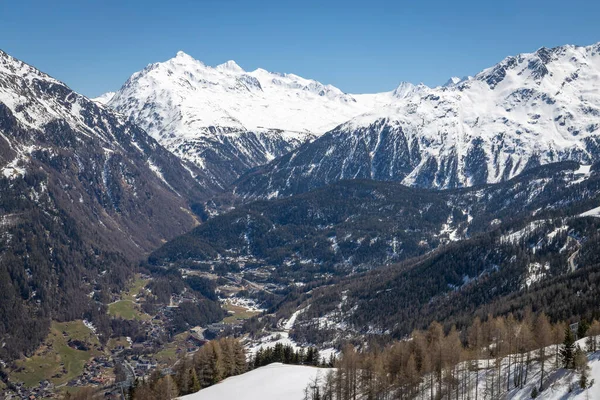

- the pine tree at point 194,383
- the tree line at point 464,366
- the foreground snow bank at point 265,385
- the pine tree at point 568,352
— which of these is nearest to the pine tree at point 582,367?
the tree line at point 464,366

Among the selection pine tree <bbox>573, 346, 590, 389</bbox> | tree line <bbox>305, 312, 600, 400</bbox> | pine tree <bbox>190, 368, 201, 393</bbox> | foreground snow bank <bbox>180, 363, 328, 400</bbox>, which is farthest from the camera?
pine tree <bbox>190, 368, 201, 393</bbox>

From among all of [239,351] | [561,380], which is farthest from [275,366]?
[561,380]

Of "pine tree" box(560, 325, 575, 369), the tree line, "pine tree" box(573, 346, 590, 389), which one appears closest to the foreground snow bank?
the tree line

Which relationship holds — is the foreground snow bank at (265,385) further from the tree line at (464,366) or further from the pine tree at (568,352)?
the pine tree at (568,352)

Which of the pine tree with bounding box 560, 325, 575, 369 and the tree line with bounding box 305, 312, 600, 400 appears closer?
the pine tree with bounding box 560, 325, 575, 369

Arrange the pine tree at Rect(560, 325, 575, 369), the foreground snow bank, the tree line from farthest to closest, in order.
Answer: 1. the foreground snow bank
2. the tree line
3. the pine tree at Rect(560, 325, 575, 369)

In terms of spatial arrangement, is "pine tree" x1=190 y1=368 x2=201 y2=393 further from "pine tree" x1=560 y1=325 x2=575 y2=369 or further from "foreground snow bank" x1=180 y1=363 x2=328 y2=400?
A: "pine tree" x1=560 y1=325 x2=575 y2=369

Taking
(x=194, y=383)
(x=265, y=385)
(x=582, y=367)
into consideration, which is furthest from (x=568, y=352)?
(x=194, y=383)

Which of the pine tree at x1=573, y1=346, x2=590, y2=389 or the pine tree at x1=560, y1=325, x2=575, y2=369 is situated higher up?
the pine tree at x1=560, y1=325, x2=575, y2=369
